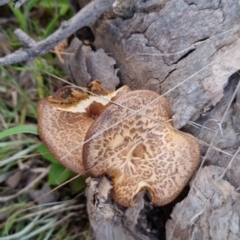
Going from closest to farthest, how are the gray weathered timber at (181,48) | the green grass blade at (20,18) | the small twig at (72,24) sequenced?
the gray weathered timber at (181,48) < the small twig at (72,24) < the green grass blade at (20,18)

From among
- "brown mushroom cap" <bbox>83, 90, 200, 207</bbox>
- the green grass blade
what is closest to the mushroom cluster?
"brown mushroom cap" <bbox>83, 90, 200, 207</bbox>

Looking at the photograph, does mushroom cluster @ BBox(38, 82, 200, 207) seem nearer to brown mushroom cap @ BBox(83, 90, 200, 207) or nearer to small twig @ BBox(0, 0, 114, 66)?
brown mushroom cap @ BBox(83, 90, 200, 207)

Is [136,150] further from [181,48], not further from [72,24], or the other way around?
[72,24]

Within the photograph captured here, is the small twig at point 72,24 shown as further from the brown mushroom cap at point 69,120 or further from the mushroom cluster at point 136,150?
the mushroom cluster at point 136,150

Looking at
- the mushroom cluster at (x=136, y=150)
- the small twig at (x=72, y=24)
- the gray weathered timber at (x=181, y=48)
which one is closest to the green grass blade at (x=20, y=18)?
the small twig at (x=72, y=24)

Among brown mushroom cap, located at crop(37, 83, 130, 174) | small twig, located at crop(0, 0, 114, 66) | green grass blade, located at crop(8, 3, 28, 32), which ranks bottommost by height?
brown mushroom cap, located at crop(37, 83, 130, 174)

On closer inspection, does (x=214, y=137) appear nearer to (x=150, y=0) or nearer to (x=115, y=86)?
(x=115, y=86)

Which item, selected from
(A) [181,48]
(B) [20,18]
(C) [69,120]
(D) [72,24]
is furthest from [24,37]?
(A) [181,48]
